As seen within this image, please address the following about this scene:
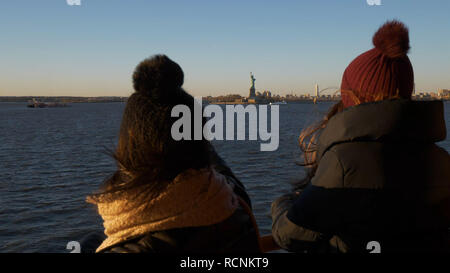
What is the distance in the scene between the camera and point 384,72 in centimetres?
190

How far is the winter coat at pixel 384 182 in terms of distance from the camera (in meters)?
1.72

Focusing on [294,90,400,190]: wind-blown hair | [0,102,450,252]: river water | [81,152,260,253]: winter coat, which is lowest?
[0,102,450,252]: river water

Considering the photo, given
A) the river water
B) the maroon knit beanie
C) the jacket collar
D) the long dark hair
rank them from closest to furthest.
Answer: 1. the long dark hair
2. the jacket collar
3. the maroon knit beanie
4. the river water

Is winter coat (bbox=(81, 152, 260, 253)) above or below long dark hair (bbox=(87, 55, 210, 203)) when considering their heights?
below

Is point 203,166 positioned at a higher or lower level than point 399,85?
lower

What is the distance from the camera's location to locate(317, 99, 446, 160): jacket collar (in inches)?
67.2

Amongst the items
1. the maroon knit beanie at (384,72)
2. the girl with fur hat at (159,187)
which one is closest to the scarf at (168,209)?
the girl with fur hat at (159,187)

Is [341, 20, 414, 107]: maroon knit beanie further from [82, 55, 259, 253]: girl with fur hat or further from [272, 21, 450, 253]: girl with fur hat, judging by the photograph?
[82, 55, 259, 253]: girl with fur hat

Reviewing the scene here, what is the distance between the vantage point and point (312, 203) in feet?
5.86

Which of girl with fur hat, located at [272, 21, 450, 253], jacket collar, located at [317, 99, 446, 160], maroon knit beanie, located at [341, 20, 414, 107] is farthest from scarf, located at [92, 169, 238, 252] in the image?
maroon knit beanie, located at [341, 20, 414, 107]
